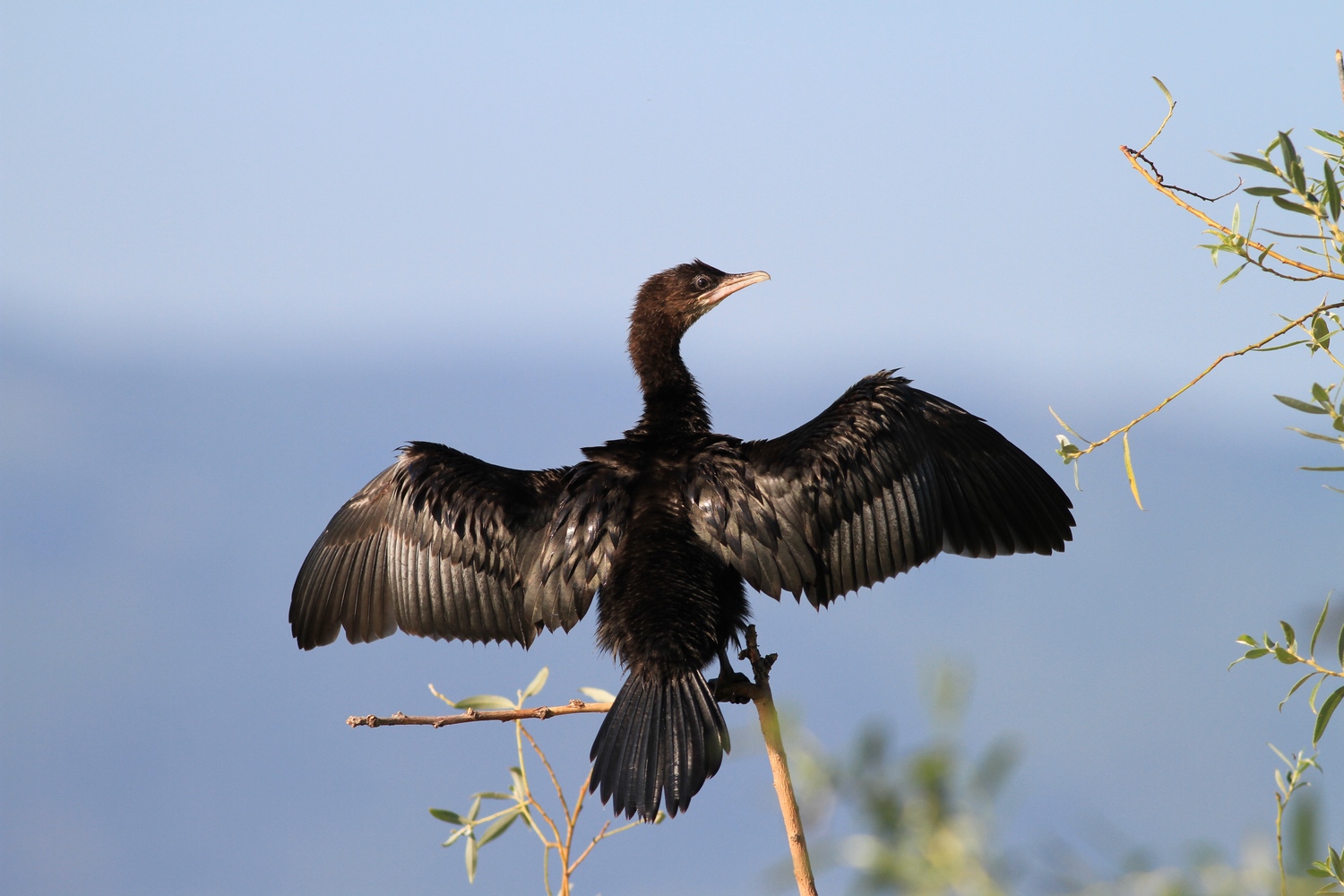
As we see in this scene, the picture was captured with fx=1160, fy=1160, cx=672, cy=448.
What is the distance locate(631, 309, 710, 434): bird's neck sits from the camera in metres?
4.19

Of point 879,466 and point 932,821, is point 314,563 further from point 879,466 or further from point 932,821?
point 932,821

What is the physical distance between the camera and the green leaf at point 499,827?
2902 millimetres

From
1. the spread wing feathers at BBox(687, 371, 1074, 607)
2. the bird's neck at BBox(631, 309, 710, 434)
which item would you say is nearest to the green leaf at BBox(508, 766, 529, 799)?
the spread wing feathers at BBox(687, 371, 1074, 607)

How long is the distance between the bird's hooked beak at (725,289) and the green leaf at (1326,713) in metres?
3.08

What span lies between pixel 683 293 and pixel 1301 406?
2983 mm

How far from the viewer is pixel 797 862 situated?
2402 mm

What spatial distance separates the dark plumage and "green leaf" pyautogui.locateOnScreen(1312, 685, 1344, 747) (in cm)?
152

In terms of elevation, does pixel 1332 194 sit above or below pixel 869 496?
above

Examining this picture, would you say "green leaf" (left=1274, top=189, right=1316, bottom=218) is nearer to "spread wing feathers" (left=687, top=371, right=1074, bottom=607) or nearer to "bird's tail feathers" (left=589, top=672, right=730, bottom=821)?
"bird's tail feathers" (left=589, top=672, right=730, bottom=821)

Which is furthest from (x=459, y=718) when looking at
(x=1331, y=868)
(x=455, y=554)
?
(x=1331, y=868)

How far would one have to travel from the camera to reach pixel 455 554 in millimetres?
3949

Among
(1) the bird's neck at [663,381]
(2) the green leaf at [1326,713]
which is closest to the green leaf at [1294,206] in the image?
(2) the green leaf at [1326,713]

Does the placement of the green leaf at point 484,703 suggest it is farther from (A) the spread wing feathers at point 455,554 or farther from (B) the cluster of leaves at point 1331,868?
(B) the cluster of leaves at point 1331,868

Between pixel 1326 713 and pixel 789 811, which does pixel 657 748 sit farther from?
pixel 1326 713
